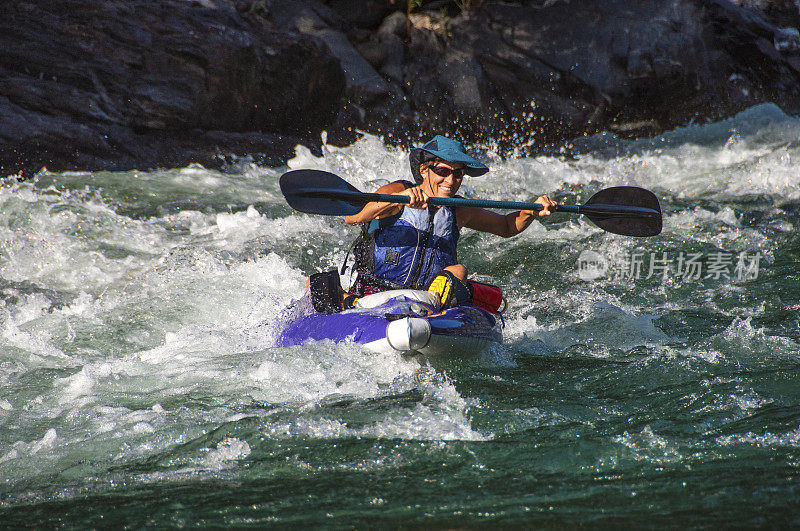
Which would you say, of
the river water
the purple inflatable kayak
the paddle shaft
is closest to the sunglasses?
the paddle shaft

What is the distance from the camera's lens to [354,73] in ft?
28.8

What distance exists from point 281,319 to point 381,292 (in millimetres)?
796

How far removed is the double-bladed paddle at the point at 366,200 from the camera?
3683 millimetres

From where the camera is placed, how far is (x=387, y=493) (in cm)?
230

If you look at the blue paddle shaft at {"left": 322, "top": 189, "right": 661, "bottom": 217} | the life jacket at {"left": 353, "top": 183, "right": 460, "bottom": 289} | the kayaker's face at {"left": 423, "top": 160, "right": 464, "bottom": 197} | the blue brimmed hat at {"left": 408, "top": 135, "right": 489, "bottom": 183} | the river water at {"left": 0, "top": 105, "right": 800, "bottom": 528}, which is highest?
the blue brimmed hat at {"left": 408, "top": 135, "right": 489, "bottom": 183}

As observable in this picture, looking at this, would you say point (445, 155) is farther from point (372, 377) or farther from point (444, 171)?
point (372, 377)

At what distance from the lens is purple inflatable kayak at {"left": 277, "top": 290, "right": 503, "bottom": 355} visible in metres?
3.17

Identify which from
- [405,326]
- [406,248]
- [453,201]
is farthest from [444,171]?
[405,326]

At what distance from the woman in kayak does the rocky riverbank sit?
4330mm

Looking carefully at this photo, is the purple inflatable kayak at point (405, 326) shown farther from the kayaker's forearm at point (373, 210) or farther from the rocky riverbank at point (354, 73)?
the rocky riverbank at point (354, 73)

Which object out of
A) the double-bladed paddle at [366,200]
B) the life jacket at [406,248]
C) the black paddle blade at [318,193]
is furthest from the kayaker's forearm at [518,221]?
the black paddle blade at [318,193]

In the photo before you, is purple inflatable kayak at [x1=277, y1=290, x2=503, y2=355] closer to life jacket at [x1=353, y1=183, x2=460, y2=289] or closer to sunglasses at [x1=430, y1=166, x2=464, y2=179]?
life jacket at [x1=353, y1=183, x2=460, y2=289]

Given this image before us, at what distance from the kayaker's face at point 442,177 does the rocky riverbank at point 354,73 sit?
14.5ft

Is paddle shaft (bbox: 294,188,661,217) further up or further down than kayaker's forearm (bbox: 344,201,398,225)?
further up
